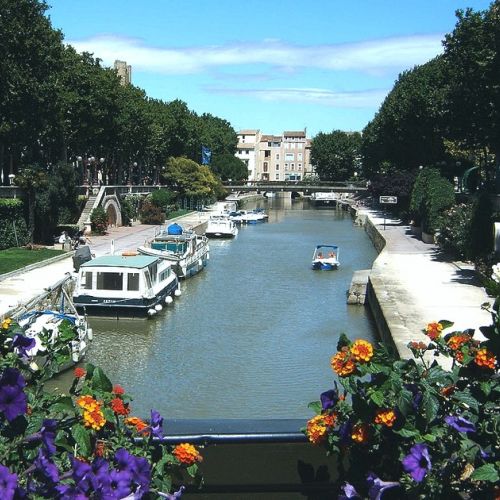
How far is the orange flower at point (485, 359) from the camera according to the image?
498 cm

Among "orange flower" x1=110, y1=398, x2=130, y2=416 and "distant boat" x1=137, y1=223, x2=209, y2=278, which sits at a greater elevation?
"orange flower" x1=110, y1=398, x2=130, y2=416

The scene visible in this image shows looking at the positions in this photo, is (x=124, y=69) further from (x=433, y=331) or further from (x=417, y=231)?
(x=433, y=331)

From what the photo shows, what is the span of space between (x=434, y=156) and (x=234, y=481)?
66.4 meters

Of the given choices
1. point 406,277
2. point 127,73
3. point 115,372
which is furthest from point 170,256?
point 127,73

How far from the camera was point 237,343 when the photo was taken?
2622 cm

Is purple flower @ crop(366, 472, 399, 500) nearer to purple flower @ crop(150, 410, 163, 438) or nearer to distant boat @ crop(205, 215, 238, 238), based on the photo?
purple flower @ crop(150, 410, 163, 438)

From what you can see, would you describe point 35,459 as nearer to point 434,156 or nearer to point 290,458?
point 290,458

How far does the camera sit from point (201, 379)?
21.8 meters

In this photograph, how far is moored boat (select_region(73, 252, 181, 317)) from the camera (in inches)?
1136

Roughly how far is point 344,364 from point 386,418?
43 centimetres

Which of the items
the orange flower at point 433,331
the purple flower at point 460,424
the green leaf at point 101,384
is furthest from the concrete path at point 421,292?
the green leaf at point 101,384

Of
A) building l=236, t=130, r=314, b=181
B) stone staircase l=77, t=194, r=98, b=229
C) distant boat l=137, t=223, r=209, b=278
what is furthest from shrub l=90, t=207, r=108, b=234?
building l=236, t=130, r=314, b=181

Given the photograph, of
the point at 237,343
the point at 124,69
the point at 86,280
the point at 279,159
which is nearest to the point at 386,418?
the point at 237,343

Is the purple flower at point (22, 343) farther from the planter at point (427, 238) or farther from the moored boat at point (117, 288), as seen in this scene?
the planter at point (427, 238)
